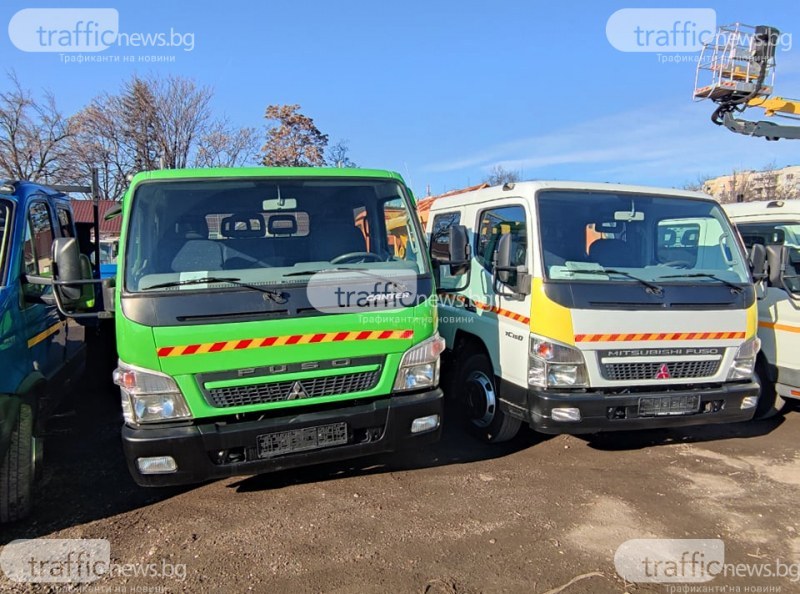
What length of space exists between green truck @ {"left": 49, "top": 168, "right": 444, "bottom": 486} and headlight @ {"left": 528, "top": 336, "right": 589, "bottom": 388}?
82cm

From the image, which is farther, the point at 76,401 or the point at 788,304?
the point at 76,401

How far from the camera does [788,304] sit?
495cm

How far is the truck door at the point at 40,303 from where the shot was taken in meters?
3.90

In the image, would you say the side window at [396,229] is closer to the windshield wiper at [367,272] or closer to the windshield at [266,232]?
the windshield at [266,232]

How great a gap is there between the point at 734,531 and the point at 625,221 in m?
2.54

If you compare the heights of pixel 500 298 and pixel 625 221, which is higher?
pixel 625 221

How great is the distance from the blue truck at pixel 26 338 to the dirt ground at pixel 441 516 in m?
0.38

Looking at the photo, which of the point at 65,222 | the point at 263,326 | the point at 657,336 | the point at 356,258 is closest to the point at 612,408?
the point at 657,336

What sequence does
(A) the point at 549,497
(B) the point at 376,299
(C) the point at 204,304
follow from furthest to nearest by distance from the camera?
(A) the point at 549,497, (B) the point at 376,299, (C) the point at 204,304

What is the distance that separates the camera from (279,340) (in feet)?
10.9

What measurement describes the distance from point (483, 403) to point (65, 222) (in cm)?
470

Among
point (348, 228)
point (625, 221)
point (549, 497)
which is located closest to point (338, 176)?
point (348, 228)

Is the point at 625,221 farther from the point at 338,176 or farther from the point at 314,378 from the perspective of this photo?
the point at 314,378

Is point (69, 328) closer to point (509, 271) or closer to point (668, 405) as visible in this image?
point (509, 271)
